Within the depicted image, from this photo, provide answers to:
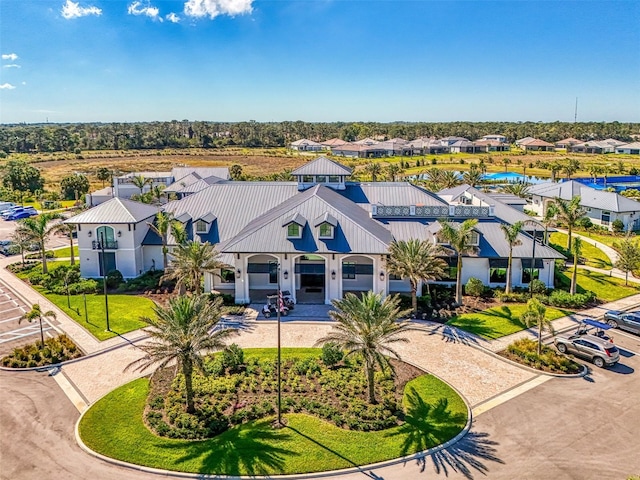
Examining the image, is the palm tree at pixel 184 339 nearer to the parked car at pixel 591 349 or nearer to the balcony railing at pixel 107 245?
the parked car at pixel 591 349

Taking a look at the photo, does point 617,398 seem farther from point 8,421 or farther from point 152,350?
point 8,421

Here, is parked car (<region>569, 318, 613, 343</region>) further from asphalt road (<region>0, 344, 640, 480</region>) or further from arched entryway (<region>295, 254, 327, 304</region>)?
arched entryway (<region>295, 254, 327, 304</region>)

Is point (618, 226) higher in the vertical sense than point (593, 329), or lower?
higher

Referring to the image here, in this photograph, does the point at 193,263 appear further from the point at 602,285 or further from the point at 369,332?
the point at 602,285

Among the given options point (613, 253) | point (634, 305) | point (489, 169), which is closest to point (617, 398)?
point (634, 305)

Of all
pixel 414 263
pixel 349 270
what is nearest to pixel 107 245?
pixel 349 270

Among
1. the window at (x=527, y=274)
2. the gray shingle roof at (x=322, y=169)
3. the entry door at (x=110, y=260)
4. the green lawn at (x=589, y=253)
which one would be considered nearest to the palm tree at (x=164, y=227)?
the entry door at (x=110, y=260)
